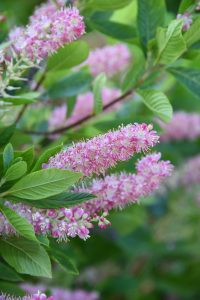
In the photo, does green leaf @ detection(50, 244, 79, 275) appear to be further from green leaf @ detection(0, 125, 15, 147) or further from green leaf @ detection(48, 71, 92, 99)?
green leaf @ detection(48, 71, 92, 99)

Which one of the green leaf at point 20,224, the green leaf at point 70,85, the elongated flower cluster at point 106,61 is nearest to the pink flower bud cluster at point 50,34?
the green leaf at point 20,224

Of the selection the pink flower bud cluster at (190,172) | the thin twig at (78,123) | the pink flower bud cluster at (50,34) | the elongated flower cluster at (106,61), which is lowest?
the pink flower bud cluster at (190,172)

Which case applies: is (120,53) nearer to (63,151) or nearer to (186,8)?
(186,8)

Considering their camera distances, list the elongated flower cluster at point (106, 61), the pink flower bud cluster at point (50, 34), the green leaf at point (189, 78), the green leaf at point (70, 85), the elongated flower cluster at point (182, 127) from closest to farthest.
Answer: the pink flower bud cluster at point (50, 34) < the green leaf at point (189, 78) < the green leaf at point (70, 85) < the elongated flower cluster at point (106, 61) < the elongated flower cluster at point (182, 127)

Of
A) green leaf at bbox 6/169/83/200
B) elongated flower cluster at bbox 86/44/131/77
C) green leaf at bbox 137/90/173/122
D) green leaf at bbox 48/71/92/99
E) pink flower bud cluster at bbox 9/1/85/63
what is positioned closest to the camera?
green leaf at bbox 6/169/83/200

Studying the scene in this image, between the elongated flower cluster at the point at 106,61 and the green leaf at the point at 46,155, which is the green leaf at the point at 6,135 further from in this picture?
the elongated flower cluster at the point at 106,61

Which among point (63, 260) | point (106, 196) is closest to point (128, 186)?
point (106, 196)

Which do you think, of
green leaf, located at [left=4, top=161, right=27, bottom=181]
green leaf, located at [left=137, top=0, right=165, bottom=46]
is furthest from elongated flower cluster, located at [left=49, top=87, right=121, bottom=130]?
green leaf, located at [left=4, top=161, right=27, bottom=181]
